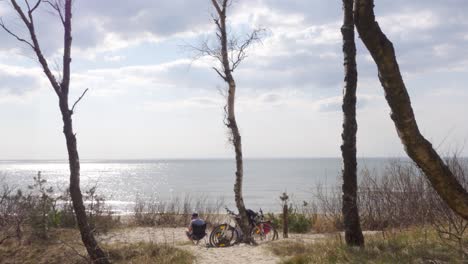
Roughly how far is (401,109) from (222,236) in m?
10.1

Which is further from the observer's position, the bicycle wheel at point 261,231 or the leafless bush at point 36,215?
the leafless bush at point 36,215

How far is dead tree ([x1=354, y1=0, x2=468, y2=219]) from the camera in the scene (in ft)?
14.5

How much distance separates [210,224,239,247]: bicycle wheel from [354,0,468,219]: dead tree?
986 cm

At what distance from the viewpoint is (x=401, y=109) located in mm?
4477

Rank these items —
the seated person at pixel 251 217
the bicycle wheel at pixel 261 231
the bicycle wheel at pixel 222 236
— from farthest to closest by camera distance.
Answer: the bicycle wheel at pixel 261 231, the seated person at pixel 251 217, the bicycle wheel at pixel 222 236

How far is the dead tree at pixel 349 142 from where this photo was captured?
966 cm

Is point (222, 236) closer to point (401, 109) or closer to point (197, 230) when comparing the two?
point (197, 230)

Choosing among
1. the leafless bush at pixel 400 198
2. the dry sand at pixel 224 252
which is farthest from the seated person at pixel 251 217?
the leafless bush at pixel 400 198

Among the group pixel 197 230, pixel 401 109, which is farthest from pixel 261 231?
pixel 401 109

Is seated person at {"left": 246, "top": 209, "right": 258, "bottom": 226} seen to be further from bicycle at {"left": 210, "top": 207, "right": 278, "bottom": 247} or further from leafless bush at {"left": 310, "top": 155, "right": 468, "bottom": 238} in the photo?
leafless bush at {"left": 310, "top": 155, "right": 468, "bottom": 238}

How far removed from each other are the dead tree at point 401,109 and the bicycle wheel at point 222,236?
9.86m

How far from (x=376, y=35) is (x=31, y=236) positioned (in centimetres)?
1384

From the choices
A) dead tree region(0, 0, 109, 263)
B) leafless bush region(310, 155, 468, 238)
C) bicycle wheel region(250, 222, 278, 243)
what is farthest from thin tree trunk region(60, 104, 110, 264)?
leafless bush region(310, 155, 468, 238)

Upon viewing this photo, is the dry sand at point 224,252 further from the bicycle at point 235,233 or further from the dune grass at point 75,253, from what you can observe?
the dune grass at point 75,253
